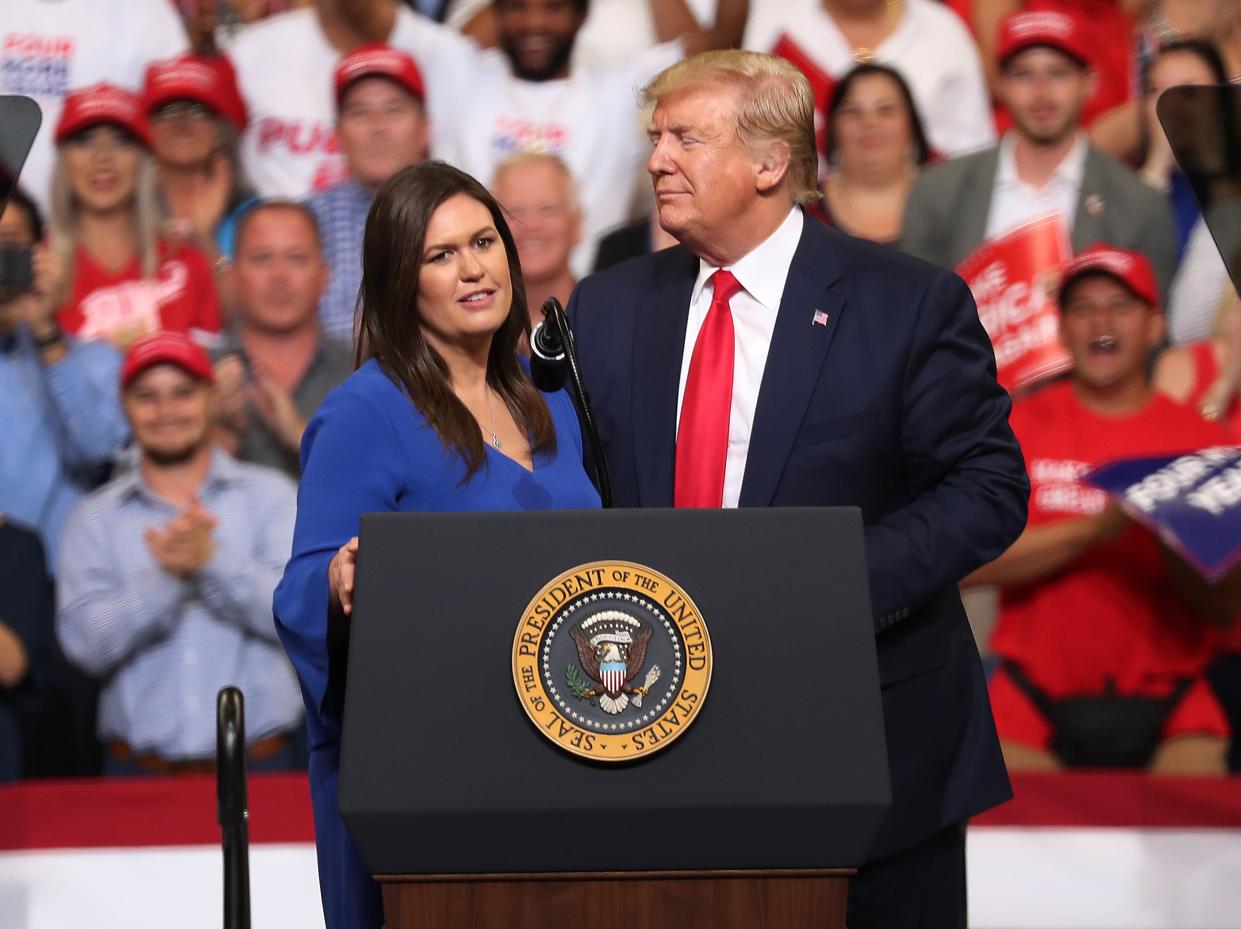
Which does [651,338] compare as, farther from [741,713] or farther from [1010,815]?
[1010,815]

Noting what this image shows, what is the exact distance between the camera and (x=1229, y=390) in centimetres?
375

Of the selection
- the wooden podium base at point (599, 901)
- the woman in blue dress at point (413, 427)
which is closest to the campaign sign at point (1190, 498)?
the woman in blue dress at point (413, 427)

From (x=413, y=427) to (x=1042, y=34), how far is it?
2.72 metres

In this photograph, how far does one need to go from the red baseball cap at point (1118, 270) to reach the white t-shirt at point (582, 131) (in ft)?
3.50

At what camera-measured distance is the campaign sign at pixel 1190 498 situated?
3516mm

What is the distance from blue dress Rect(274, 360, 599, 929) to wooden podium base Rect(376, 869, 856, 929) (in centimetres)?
36

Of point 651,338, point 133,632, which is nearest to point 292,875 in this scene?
A: point 133,632

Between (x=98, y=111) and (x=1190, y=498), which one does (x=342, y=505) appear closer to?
(x=1190, y=498)

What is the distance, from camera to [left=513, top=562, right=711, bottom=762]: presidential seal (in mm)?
1270

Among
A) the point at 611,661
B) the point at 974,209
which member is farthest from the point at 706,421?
the point at 974,209

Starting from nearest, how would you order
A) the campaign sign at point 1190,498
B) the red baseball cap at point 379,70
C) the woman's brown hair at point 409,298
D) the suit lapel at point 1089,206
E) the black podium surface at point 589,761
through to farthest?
the black podium surface at point 589,761 < the woman's brown hair at point 409,298 < the campaign sign at point 1190,498 < the suit lapel at point 1089,206 < the red baseball cap at point 379,70

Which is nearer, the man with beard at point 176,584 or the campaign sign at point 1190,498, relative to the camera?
the campaign sign at point 1190,498

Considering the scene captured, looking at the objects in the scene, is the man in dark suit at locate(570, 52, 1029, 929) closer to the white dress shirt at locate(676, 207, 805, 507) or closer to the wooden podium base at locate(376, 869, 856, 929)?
the white dress shirt at locate(676, 207, 805, 507)

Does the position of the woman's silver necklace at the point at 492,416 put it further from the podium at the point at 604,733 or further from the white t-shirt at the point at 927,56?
the white t-shirt at the point at 927,56
